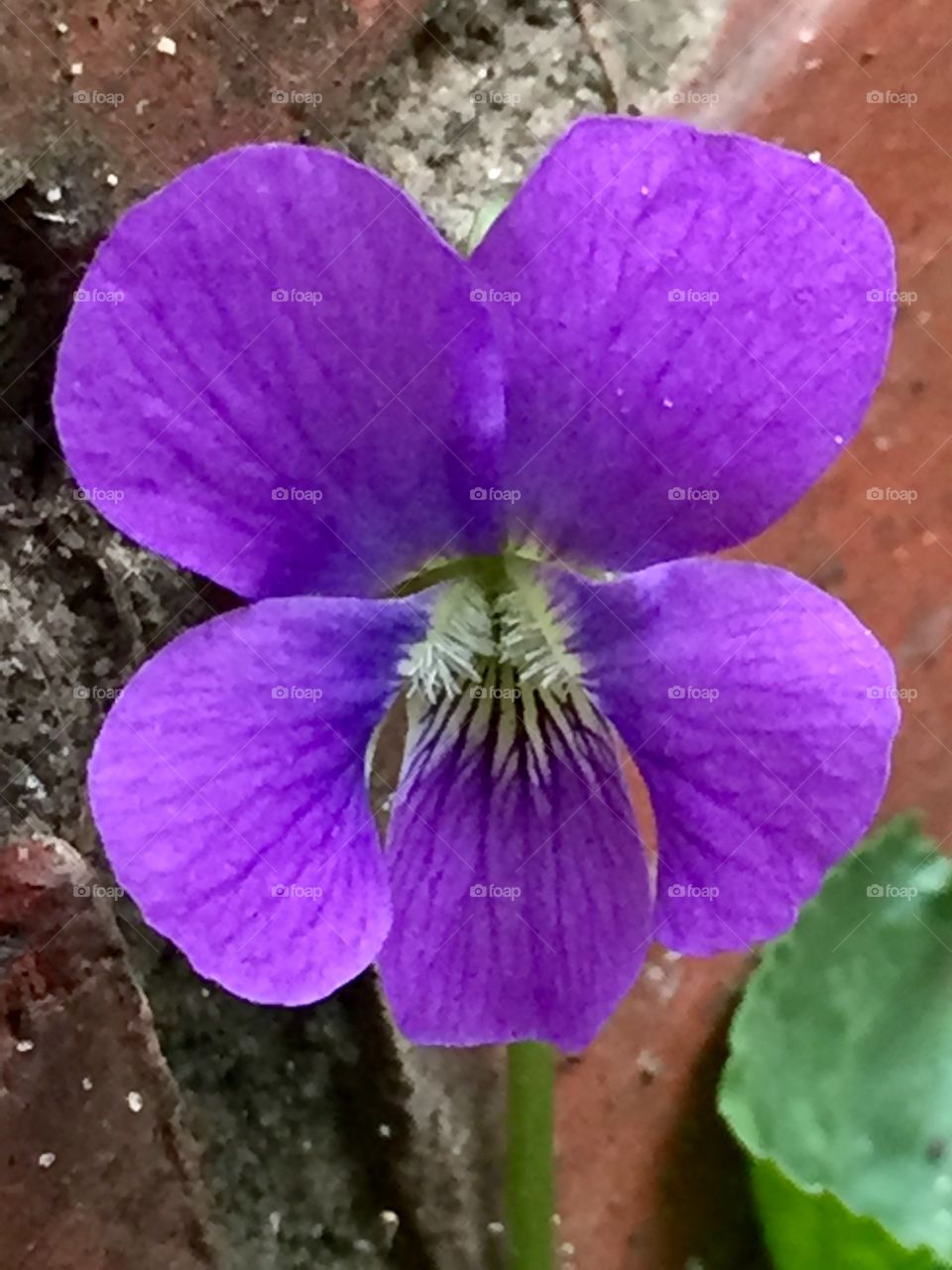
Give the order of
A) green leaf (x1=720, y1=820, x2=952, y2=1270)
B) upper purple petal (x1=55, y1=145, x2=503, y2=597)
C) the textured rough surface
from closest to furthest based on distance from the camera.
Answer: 1. upper purple petal (x1=55, y1=145, x2=503, y2=597)
2. the textured rough surface
3. green leaf (x1=720, y1=820, x2=952, y2=1270)

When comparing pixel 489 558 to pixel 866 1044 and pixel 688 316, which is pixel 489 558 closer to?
pixel 688 316

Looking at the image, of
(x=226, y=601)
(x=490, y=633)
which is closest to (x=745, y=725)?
(x=490, y=633)

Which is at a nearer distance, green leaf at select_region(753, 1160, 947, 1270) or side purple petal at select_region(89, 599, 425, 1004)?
side purple petal at select_region(89, 599, 425, 1004)

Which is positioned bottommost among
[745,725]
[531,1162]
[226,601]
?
[531,1162]

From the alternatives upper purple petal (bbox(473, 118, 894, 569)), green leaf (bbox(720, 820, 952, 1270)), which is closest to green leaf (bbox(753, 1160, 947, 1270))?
green leaf (bbox(720, 820, 952, 1270))

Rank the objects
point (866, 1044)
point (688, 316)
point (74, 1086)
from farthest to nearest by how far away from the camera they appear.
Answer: point (866, 1044), point (74, 1086), point (688, 316)

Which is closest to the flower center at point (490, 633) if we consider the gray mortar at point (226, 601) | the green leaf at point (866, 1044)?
the gray mortar at point (226, 601)

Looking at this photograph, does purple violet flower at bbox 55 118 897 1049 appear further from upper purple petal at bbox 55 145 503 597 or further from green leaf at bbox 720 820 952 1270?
green leaf at bbox 720 820 952 1270
